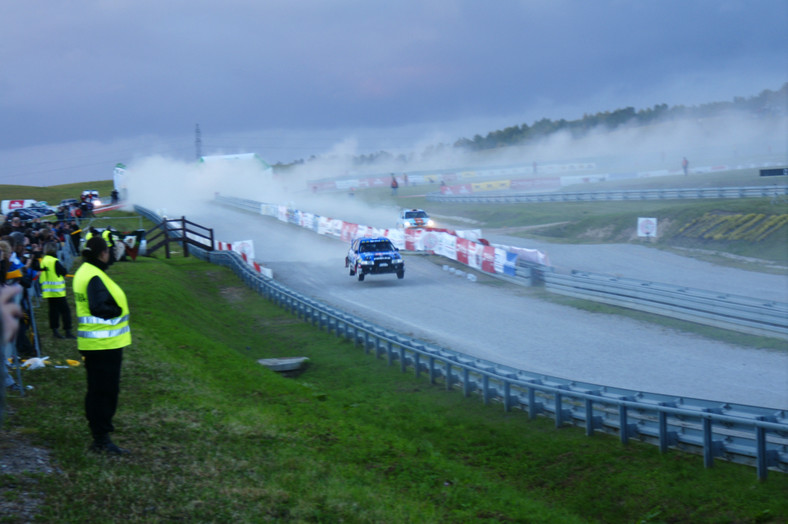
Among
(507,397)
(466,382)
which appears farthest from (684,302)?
(507,397)

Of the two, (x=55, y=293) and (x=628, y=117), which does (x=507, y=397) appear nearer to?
(x=55, y=293)

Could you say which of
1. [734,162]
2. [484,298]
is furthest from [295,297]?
[734,162]

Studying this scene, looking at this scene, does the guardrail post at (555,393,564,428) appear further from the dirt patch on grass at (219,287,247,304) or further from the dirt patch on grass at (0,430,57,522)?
the dirt patch on grass at (219,287,247,304)

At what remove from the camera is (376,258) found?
2916cm

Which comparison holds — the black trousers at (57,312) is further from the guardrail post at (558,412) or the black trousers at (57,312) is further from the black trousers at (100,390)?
the guardrail post at (558,412)

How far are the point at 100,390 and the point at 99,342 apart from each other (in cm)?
45

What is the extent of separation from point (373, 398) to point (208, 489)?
251 inches

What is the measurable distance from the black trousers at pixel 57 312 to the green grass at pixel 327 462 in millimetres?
610

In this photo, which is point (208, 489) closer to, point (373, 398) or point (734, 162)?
point (373, 398)

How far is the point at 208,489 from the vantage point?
20.1 ft

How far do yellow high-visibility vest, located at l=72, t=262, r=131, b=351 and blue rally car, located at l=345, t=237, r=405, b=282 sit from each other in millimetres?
22220

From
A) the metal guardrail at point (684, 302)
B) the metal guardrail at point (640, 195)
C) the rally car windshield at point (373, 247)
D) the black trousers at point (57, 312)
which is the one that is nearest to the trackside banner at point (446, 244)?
the metal guardrail at point (684, 302)

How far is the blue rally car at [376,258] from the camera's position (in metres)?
29.1

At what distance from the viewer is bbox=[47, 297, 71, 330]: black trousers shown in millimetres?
12297
